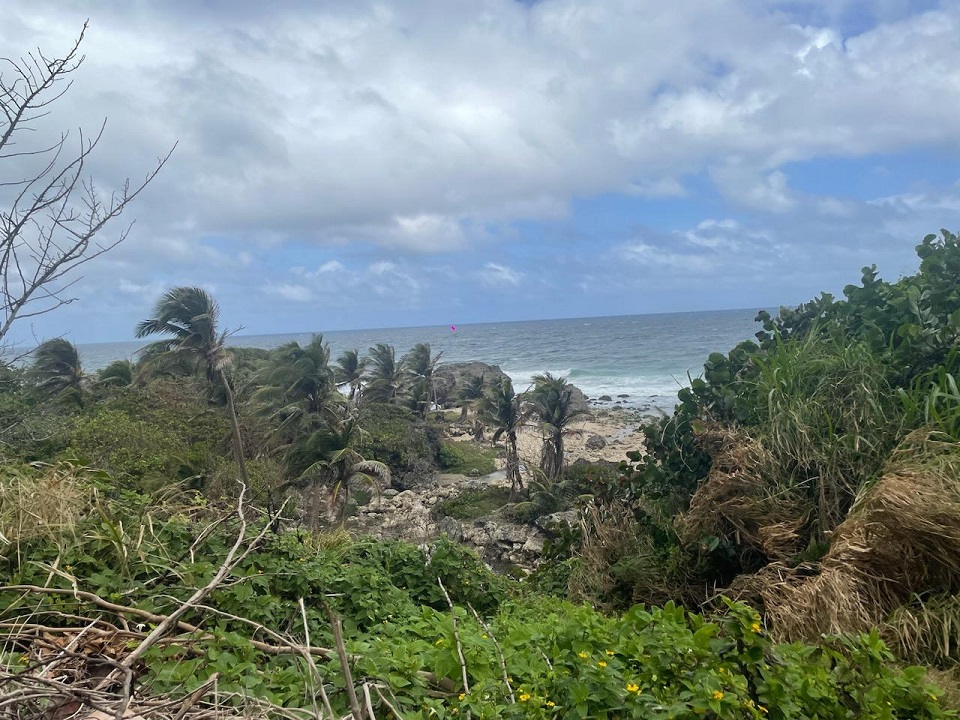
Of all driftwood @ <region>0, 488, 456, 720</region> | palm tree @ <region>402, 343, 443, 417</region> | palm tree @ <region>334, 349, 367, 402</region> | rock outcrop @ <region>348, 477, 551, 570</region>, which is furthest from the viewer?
palm tree @ <region>402, 343, 443, 417</region>

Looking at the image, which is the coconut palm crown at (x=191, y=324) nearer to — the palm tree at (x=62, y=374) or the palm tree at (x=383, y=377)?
the palm tree at (x=62, y=374)

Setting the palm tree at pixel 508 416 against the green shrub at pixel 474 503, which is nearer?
the green shrub at pixel 474 503

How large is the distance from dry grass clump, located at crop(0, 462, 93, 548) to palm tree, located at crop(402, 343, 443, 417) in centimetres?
3459

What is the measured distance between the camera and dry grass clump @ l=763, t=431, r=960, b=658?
10.8ft

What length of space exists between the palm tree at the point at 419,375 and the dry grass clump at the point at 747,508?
34.3 meters

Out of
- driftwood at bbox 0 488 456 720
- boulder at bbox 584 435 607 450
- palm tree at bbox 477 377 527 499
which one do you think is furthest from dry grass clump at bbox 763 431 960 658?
boulder at bbox 584 435 607 450

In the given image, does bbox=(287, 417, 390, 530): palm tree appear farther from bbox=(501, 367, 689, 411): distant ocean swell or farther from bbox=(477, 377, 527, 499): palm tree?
bbox=(501, 367, 689, 411): distant ocean swell

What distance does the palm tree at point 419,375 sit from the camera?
39.0 m

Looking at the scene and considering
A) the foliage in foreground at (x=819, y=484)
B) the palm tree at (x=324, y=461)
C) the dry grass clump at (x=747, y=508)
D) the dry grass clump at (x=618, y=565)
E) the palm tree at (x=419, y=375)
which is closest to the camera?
the foliage in foreground at (x=819, y=484)

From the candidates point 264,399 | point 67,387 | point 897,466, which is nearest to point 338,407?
point 264,399

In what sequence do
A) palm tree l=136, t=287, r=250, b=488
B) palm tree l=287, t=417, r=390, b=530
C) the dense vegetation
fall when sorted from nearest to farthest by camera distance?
the dense vegetation
palm tree l=287, t=417, r=390, b=530
palm tree l=136, t=287, r=250, b=488

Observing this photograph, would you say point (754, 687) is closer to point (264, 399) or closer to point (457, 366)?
point (264, 399)

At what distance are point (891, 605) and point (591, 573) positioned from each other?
2654mm

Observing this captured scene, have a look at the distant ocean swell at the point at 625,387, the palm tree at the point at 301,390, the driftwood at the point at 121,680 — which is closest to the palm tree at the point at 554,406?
the palm tree at the point at 301,390
